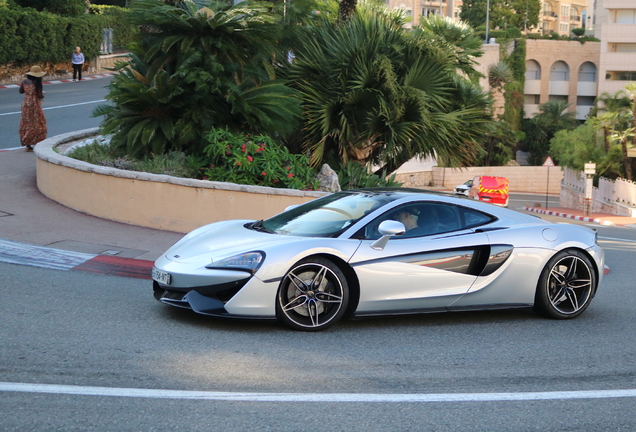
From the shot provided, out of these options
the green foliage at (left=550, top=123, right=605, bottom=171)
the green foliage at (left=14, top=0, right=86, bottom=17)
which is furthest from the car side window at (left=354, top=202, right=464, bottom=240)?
the green foliage at (left=550, top=123, right=605, bottom=171)

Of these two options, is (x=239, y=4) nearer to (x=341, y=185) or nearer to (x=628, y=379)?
(x=341, y=185)

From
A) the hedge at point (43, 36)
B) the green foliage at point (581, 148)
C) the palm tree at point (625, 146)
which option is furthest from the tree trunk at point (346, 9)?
the green foliage at point (581, 148)

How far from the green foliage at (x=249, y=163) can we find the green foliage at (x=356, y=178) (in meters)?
1.34

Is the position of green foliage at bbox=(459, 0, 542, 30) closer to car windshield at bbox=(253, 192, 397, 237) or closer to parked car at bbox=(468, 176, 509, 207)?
parked car at bbox=(468, 176, 509, 207)

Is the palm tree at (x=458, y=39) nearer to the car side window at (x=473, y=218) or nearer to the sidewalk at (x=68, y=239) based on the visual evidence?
the sidewalk at (x=68, y=239)

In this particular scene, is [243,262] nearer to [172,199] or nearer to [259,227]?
[259,227]

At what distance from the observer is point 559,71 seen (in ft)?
290

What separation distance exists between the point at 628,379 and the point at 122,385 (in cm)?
351

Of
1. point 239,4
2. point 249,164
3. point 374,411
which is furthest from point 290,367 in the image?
point 239,4

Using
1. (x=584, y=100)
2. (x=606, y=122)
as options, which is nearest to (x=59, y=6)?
(x=606, y=122)

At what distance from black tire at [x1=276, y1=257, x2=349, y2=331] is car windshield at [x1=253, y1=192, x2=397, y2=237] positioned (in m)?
0.43

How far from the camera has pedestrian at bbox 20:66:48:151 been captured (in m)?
16.7

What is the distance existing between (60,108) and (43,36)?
1037 centimetres

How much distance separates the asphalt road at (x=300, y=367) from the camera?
445cm
